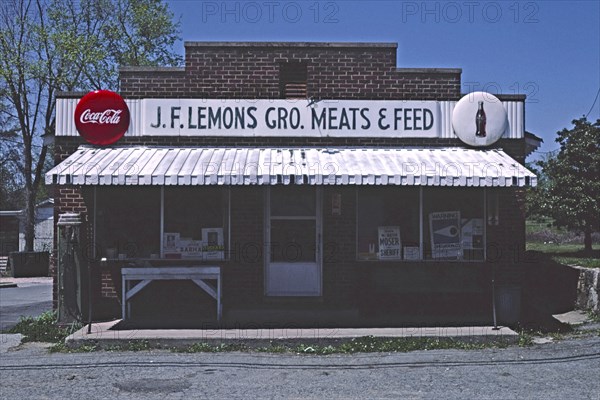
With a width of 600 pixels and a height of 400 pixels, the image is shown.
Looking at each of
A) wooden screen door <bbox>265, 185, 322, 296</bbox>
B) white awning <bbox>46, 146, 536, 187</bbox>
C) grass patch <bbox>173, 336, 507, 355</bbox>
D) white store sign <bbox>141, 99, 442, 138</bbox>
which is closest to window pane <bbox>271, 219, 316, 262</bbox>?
wooden screen door <bbox>265, 185, 322, 296</bbox>

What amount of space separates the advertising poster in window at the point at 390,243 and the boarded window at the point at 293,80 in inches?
113

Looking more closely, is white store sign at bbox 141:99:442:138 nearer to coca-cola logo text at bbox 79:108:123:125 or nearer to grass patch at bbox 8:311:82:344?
coca-cola logo text at bbox 79:108:123:125

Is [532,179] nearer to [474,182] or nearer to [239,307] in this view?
[474,182]

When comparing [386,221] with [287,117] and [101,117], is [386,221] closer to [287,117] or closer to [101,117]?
[287,117]

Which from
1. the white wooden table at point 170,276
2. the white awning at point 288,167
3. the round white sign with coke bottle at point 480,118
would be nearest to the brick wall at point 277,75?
the round white sign with coke bottle at point 480,118

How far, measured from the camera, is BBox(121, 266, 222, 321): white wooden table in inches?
465

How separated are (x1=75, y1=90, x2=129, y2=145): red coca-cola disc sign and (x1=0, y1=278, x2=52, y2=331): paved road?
155 inches

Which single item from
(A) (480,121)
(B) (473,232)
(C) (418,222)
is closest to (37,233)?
(C) (418,222)

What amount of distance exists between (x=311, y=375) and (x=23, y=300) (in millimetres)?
13561

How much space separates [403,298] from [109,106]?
624cm

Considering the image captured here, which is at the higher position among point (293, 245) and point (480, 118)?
point (480, 118)

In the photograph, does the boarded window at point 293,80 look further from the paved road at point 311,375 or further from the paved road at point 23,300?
the paved road at point 23,300

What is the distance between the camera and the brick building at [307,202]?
1291 cm

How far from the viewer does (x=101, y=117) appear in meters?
12.8
